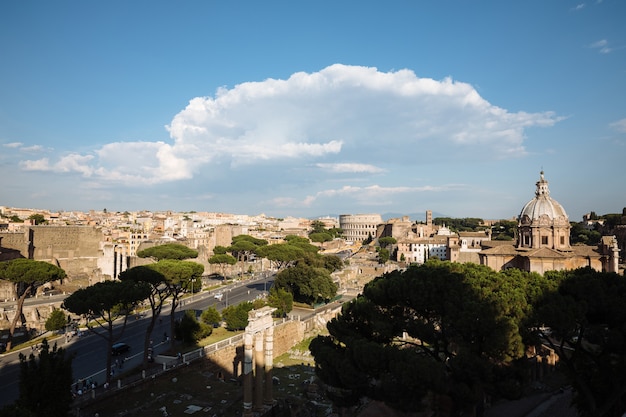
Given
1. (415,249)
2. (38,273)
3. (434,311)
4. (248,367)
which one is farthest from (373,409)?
(415,249)

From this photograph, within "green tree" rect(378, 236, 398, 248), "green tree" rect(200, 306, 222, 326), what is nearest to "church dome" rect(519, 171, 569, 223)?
"green tree" rect(200, 306, 222, 326)

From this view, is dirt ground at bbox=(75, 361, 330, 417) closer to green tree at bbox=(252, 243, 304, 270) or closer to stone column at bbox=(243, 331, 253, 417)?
stone column at bbox=(243, 331, 253, 417)

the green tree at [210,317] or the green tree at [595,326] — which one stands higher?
the green tree at [595,326]

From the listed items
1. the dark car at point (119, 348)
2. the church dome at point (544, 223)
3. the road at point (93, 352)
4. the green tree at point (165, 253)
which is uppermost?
the church dome at point (544, 223)

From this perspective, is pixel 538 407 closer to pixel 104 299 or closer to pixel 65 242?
pixel 104 299

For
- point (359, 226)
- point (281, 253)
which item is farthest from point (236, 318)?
point (359, 226)

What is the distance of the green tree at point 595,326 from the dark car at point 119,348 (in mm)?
19939

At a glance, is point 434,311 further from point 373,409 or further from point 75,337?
point 75,337

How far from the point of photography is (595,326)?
1234 centimetres

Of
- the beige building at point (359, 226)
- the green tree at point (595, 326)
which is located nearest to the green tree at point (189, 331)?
the green tree at point (595, 326)

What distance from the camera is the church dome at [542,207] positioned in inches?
1572

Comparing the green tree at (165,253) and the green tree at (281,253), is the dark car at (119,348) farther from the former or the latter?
the green tree at (281,253)

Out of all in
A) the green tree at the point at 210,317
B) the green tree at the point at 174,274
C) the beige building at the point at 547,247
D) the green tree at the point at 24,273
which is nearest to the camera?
the green tree at the point at 174,274

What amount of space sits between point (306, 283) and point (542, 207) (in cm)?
2318
